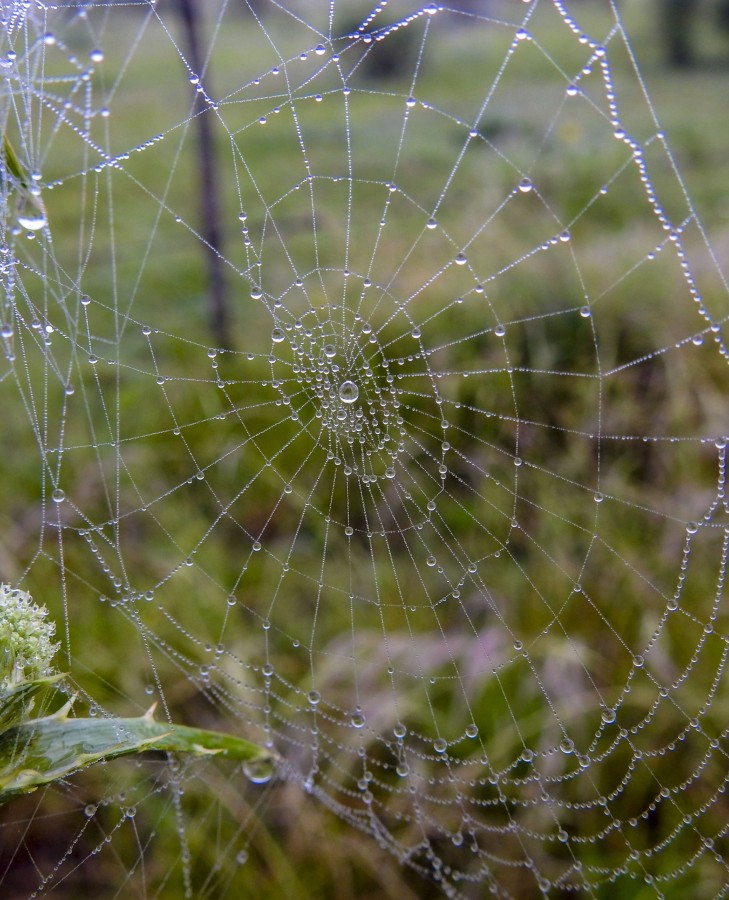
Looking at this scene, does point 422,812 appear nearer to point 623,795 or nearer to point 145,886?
point 623,795

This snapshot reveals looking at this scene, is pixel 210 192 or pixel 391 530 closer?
pixel 391 530

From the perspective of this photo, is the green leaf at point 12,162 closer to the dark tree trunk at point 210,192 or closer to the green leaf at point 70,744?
the green leaf at point 70,744

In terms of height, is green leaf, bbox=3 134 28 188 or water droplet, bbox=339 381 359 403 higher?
green leaf, bbox=3 134 28 188

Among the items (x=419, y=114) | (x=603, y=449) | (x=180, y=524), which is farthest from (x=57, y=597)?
(x=419, y=114)

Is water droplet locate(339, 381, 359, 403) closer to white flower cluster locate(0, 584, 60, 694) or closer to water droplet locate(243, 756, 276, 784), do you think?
water droplet locate(243, 756, 276, 784)

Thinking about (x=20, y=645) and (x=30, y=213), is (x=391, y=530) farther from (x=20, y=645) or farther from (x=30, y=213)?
(x=20, y=645)

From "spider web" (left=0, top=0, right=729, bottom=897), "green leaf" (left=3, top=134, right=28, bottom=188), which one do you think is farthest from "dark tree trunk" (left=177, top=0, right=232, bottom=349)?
"green leaf" (left=3, top=134, right=28, bottom=188)

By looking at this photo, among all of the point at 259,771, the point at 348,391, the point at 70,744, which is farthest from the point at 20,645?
the point at 348,391
